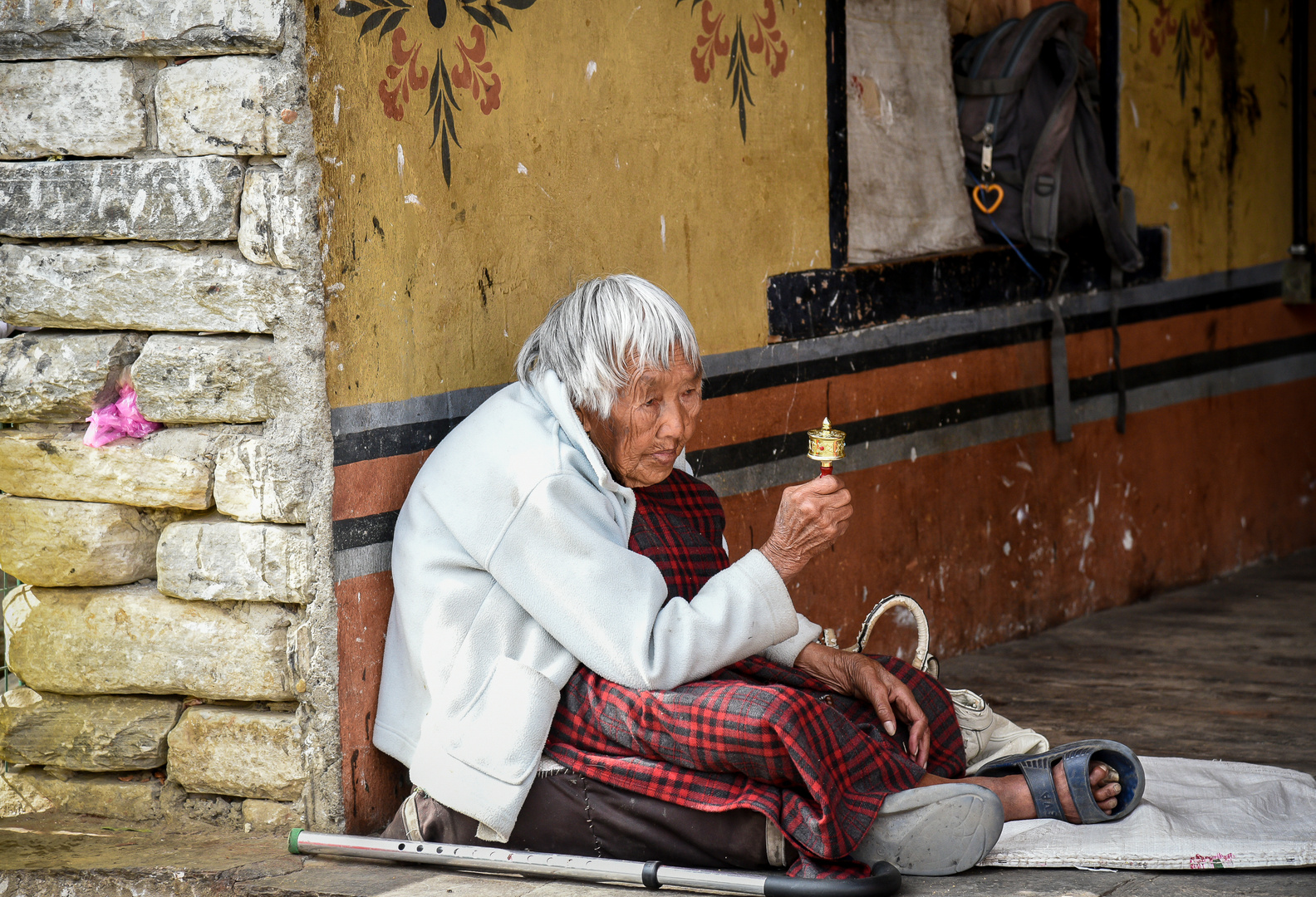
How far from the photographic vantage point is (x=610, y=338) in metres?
2.87

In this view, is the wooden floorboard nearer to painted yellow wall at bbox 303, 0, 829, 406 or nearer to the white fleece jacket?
painted yellow wall at bbox 303, 0, 829, 406

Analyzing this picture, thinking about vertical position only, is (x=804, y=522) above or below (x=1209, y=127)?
below

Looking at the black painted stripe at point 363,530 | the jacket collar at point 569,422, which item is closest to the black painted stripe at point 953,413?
the black painted stripe at point 363,530

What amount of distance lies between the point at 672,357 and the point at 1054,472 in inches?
103

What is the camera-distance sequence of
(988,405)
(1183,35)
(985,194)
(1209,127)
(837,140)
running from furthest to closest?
(1209,127) → (1183,35) → (988,405) → (985,194) → (837,140)

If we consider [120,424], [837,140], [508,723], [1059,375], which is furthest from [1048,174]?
[120,424]

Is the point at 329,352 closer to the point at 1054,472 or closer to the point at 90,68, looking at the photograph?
the point at 90,68

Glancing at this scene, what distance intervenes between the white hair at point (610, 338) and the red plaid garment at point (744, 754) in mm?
326

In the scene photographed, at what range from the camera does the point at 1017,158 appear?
4.67 metres

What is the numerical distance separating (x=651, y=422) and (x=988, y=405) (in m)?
2.21

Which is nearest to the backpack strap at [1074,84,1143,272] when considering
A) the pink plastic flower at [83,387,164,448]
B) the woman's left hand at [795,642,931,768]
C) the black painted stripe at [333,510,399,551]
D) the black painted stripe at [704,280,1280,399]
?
the black painted stripe at [704,280,1280,399]

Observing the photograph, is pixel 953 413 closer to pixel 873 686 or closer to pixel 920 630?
pixel 920 630

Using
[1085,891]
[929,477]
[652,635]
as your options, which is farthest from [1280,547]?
[652,635]

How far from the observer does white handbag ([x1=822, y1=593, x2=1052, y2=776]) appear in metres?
3.29
